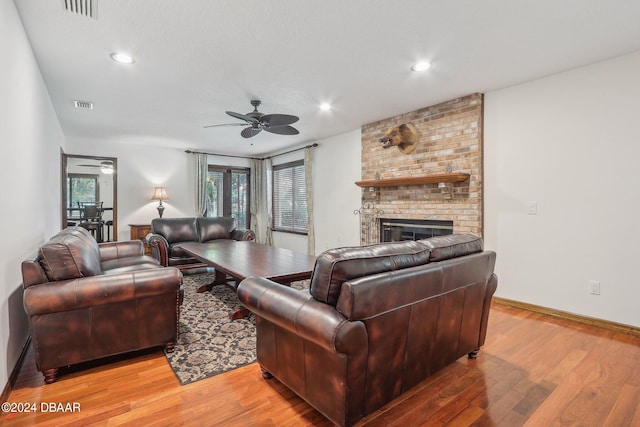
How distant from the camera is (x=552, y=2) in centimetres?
213

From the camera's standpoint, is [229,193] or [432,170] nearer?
[432,170]

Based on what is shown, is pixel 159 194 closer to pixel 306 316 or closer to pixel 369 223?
pixel 369 223

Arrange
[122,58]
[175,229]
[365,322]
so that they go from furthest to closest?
[175,229] → [122,58] → [365,322]

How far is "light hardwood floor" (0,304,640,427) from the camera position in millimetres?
1669

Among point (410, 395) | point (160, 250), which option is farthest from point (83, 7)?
point (410, 395)

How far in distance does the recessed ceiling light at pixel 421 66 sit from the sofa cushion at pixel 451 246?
1715mm

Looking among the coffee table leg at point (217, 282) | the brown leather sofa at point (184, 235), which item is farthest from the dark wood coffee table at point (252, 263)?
the brown leather sofa at point (184, 235)

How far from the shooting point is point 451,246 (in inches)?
80.1

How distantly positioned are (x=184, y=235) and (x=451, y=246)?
15.5 feet

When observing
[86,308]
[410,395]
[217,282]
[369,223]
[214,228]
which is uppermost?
[369,223]

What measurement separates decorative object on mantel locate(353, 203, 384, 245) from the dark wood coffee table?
1.73 m

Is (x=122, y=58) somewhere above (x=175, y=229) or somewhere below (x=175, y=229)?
above

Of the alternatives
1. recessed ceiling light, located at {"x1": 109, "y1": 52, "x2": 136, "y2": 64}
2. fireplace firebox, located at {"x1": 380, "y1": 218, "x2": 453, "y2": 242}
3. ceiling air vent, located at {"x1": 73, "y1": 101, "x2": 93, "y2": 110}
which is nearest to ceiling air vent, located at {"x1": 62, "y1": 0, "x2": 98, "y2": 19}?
recessed ceiling light, located at {"x1": 109, "y1": 52, "x2": 136, "y2": 64}

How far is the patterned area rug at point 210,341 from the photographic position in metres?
2.18
